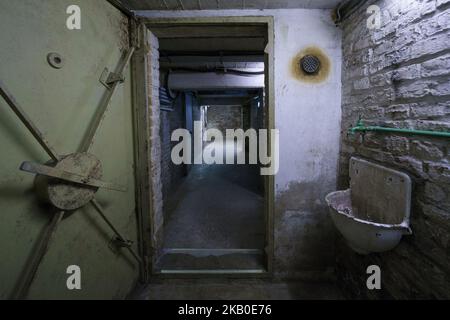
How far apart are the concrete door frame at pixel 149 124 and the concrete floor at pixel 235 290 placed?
0.27 feet

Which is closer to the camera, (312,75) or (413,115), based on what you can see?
(413,115)

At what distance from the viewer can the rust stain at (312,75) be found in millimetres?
2131

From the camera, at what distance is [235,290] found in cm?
227

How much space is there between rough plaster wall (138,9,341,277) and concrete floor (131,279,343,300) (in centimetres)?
14

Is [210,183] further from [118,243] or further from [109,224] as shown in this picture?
[109,224]

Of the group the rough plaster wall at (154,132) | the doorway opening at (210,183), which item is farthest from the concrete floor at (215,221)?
the rough plaster wall at (154,132)

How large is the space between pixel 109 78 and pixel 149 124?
541 millimetres

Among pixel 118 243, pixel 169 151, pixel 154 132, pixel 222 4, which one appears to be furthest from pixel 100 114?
pixel 169 151

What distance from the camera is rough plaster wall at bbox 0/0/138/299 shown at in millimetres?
1090

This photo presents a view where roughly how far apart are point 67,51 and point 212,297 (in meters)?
2.17

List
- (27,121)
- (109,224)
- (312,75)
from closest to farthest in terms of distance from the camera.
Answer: (27,121) < (109,224) < (312,75)

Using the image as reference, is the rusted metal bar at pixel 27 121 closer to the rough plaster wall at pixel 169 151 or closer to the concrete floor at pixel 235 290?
the concrete floor at pixel 235 290
